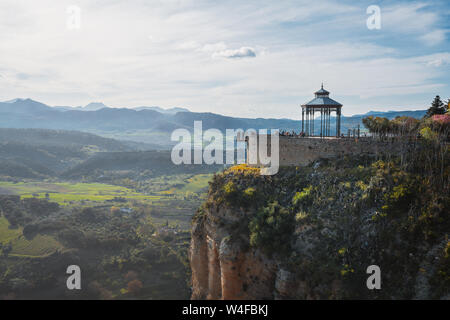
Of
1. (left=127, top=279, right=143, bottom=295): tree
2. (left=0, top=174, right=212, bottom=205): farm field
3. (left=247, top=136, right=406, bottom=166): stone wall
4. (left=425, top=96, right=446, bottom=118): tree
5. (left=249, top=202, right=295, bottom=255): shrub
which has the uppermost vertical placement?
(left=425, top=96, right=446, bottom=118): tree

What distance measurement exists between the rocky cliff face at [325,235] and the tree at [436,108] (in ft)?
→ 39.2

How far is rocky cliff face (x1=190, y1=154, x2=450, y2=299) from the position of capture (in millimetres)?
20984

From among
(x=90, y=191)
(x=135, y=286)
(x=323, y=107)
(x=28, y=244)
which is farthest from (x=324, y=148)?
(x=90, y=191)

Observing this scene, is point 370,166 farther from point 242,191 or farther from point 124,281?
point 124,281

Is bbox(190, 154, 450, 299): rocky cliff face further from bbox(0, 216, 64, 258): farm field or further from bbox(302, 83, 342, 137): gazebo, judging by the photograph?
bbox(0, 216, 64, 258): farm field

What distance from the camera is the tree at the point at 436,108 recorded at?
33.7m

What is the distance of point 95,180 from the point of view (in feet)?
550

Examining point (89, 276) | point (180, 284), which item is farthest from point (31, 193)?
point (180, 284)

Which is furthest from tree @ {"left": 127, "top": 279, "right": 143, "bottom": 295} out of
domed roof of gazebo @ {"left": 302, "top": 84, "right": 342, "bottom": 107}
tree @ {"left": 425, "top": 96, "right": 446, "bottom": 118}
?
tree @ {"left": 425, "top": 96, "right": 446, "bottom": 118}

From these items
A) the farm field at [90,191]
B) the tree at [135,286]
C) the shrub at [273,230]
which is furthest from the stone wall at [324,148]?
the farm field at [90,191]

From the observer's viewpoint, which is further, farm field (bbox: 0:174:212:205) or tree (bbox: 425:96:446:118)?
farm field (bbox: 0:174:212:205)

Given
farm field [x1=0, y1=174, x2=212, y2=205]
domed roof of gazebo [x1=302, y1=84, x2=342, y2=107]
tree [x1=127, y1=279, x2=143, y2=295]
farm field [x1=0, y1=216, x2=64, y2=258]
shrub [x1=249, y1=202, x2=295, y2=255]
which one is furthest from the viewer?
farm field [x1=0, y1=174, x2=212, y2=205]

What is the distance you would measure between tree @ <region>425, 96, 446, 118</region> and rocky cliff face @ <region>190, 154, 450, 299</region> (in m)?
12.0

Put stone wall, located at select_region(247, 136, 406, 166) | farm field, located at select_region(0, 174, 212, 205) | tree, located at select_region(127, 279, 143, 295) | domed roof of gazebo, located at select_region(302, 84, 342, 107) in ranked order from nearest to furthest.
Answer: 1. stone wall, located at select_region(247, 136, 406, 166)
2. domed roof of gazebo, located at select_region(302, 84, 342, 107)
3. tree, located at select_region(127, 279, 143, 295)
4. farm field, located at select_region(0, 174, 212, 205)
